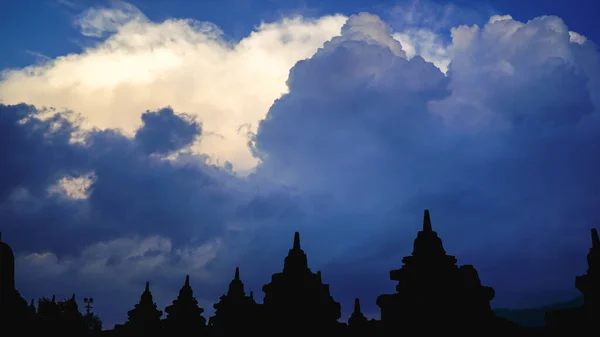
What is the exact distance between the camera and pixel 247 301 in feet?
70.6

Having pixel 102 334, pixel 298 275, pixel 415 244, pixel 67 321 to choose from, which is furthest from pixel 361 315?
pixel 67 321

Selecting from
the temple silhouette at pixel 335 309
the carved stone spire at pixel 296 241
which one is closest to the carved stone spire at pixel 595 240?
the temple silhouette at pixel 335 309

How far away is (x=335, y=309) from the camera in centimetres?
1594

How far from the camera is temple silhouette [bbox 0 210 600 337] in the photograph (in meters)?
11.4

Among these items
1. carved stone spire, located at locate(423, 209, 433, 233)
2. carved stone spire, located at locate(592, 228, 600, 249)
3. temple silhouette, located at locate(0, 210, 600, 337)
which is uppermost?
carved stone spire, located at locate(423, 209, 433, 233)

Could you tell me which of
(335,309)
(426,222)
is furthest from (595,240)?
(335,309)

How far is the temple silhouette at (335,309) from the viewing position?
11445 mm

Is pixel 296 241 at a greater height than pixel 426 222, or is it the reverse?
pixel 296 241

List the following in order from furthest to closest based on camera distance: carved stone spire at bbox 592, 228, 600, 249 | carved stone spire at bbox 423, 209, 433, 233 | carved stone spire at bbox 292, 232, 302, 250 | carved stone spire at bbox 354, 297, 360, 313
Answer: carved stone spire at bbox 354, 297, 360, 313 < carved stone spire at bbox 292, 232, 302, 250 < carved stone spire at bbox 423, 209, 433, 233 < carved stone spire at bbox 592, 228, 600, 249

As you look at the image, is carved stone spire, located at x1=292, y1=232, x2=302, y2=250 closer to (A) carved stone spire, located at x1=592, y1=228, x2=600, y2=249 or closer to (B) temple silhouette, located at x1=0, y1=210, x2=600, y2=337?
(B) temple silhouette, located at x1=0, y1=210, x2=600, y2=337

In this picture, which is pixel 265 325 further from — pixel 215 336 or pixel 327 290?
pixel 215 336

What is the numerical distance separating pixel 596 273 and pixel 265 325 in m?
9.67

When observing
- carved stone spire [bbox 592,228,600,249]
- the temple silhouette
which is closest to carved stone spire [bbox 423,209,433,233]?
the temple silhouette

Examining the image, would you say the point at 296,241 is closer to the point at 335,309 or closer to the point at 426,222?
the point at 335,309
